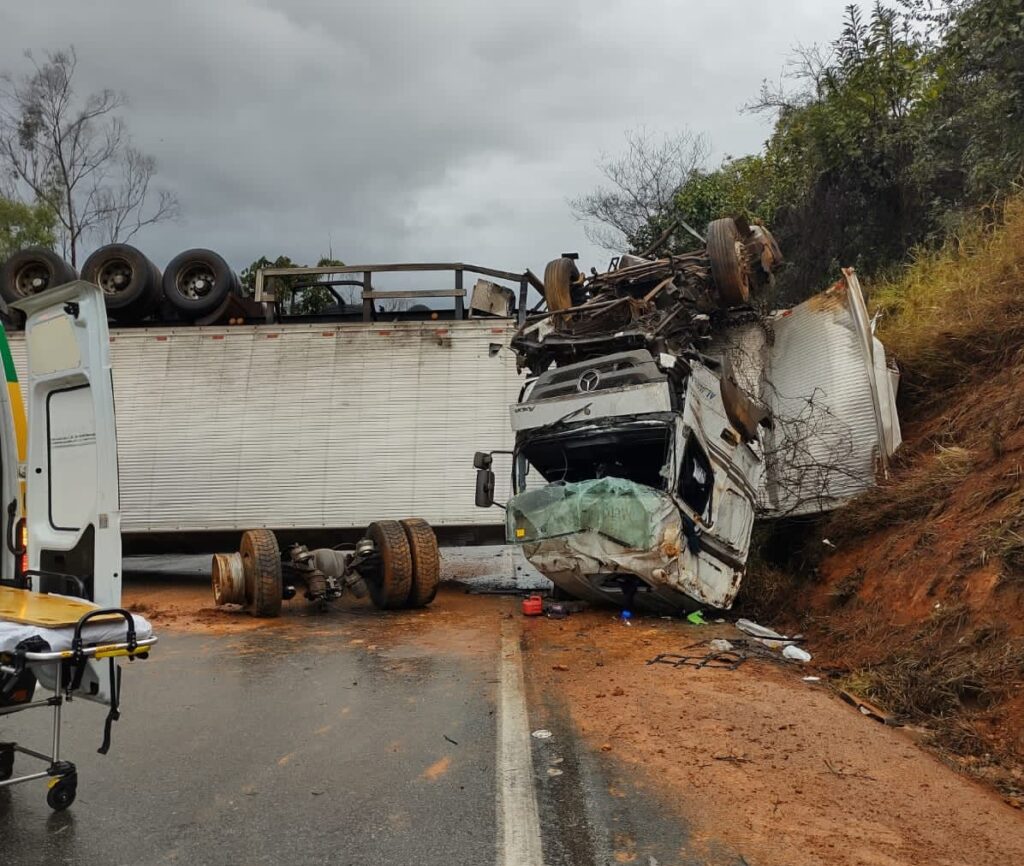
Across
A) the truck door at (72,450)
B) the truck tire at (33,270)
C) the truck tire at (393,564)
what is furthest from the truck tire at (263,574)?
the truck tire at (33,270)

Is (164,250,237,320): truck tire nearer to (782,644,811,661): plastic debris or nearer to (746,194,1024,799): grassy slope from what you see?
(746,194,1024,799): grassy slope

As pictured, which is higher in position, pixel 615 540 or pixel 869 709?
pixel 615 540

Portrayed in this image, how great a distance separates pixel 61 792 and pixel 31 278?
13.0m

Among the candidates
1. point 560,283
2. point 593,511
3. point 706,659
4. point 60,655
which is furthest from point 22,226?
point 60,655

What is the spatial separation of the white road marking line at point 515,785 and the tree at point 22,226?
29.6 m

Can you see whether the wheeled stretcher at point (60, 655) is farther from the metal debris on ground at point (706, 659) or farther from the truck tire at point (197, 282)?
the truck tire at point (197, 282)

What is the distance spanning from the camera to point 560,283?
36.5 feet

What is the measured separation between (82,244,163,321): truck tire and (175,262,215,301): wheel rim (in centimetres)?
35

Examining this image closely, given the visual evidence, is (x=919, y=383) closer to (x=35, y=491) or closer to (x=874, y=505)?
(x=874, y=505)

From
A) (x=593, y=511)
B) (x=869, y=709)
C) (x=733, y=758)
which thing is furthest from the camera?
(x=593, y=511)

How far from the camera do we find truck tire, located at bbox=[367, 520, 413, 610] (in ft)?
32.2

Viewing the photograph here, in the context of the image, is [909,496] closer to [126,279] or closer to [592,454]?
[592,454]

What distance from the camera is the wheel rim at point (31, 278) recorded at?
47.1ft

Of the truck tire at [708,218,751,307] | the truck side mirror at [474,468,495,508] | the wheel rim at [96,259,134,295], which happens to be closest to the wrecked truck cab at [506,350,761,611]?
the truck side mirror at [474,468,495,508]
